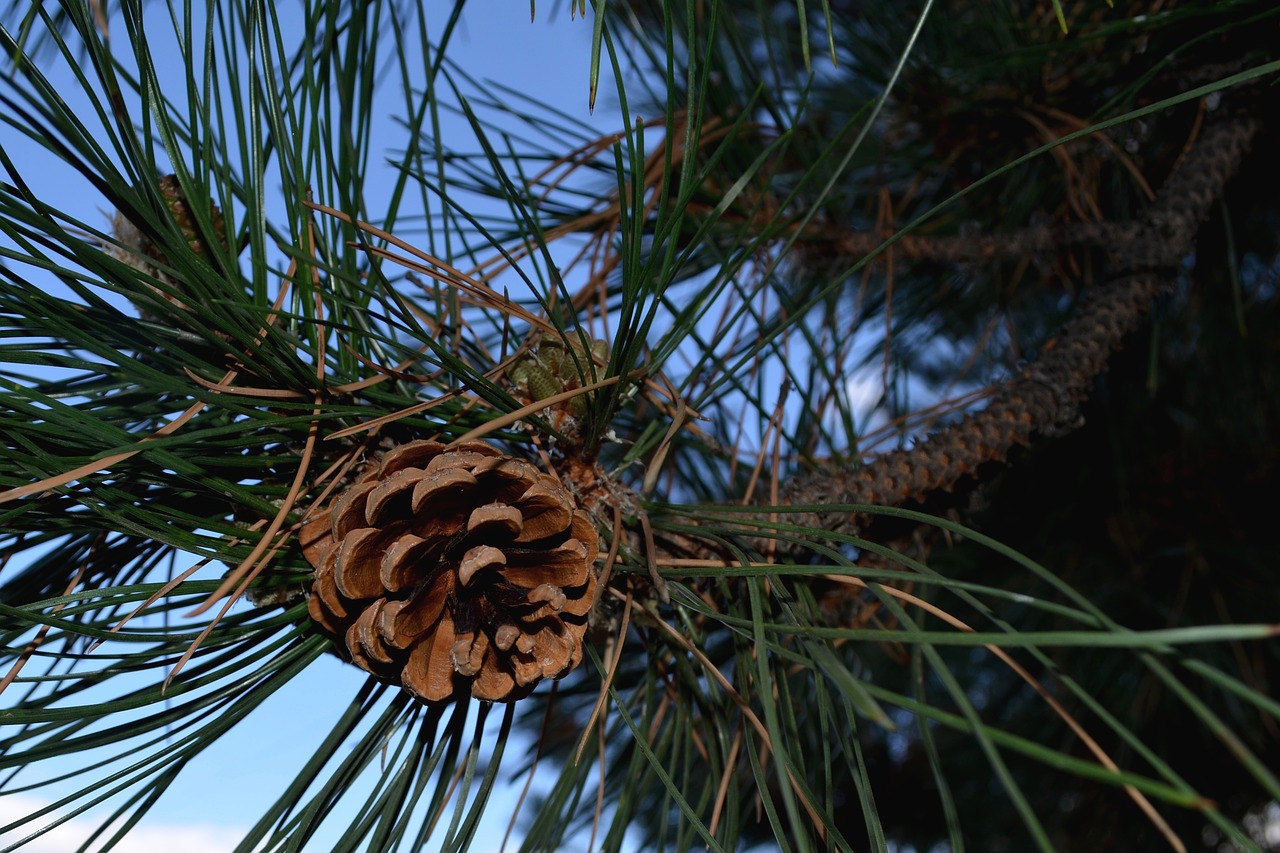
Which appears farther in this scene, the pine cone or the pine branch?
the pine branch

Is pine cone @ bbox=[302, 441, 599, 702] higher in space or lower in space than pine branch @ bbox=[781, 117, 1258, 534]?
lower

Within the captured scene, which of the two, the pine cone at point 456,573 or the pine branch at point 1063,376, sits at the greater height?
the pine branch at point 1063,376

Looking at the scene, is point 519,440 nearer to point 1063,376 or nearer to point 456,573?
point 456,573

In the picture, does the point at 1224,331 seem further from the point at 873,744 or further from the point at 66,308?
the point at 66,308

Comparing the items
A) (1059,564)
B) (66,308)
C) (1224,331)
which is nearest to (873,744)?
(1059,564)

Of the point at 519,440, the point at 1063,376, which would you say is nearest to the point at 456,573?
the point at 519,440
